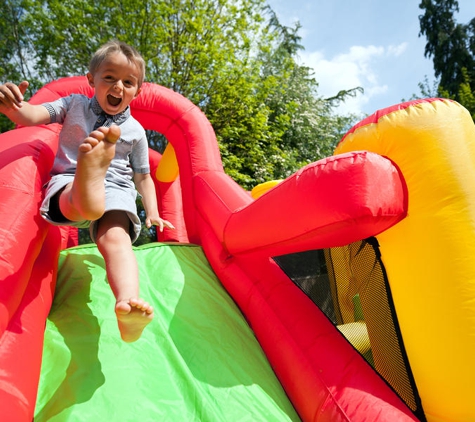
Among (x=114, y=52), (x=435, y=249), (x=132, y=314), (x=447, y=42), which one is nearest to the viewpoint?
(x=132, y=314)

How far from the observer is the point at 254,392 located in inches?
46.7

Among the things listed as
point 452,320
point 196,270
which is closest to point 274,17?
point 196,270

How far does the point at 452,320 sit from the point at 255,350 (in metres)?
0.65

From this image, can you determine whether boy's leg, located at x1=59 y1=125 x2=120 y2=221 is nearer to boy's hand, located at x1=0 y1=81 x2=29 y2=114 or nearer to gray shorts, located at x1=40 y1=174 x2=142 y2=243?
gray shorts, located at x1=40 y1=174 x2=142 y2=243

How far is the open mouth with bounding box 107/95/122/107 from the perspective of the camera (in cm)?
140

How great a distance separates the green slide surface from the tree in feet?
50.2

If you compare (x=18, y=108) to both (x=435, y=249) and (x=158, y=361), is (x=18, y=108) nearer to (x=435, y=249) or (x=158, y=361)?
(x=158, y=361)

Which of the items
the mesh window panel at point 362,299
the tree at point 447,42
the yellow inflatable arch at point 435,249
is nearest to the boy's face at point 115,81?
the yellow inflatable arch at point 435,249

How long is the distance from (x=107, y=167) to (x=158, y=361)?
2.03ft

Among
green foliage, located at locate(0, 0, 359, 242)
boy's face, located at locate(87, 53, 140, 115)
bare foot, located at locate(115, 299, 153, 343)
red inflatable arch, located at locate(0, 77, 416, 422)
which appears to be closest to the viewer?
bare foot, located at locate(115, 299, 153, 343)

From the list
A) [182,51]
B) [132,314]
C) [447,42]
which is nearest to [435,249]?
[132,314]

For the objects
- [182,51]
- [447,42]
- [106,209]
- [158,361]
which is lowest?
[158,361]

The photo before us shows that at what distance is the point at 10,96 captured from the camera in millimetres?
1193

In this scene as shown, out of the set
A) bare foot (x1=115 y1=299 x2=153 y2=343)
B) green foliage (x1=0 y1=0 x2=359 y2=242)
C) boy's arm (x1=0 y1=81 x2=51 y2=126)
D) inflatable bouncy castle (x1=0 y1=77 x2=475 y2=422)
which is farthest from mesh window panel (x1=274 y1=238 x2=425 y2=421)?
green foliage (x1=0 y1=0 x2=359 y2=242)
